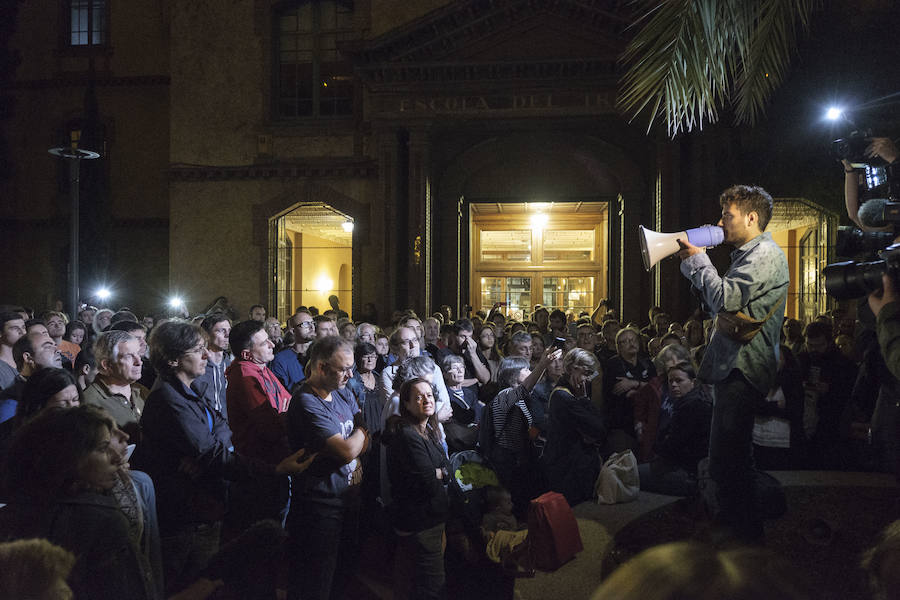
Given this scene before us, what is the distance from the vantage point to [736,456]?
3547 millimetres

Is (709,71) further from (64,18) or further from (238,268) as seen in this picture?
(64,18)

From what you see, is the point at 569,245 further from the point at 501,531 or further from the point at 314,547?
the point at 314,547

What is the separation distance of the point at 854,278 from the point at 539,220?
750 inches

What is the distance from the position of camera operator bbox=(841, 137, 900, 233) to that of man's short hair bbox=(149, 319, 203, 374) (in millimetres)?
3873

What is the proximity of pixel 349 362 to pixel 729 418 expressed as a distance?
2186 millimetres

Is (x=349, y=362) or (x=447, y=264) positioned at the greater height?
(x=447, y=264)

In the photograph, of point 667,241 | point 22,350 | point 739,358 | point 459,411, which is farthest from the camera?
point 459,411

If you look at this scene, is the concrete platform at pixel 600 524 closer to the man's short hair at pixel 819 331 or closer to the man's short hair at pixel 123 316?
the man's short hair at pixel 819 331

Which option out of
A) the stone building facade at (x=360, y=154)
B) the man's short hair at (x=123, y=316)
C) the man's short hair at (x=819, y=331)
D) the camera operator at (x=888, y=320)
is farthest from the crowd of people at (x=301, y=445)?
the stone building facade at (x=360, y=154)

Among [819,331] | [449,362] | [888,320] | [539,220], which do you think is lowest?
[449,362]

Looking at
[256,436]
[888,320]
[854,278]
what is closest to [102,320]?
[256,436]

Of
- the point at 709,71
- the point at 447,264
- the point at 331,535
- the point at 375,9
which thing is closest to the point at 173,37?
the point at 375,9

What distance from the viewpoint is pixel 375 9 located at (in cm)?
1781

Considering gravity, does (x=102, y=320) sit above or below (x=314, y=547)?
above
